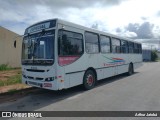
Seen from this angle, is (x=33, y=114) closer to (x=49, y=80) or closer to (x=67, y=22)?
(x=49, y=80)

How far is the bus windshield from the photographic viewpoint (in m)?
6.98

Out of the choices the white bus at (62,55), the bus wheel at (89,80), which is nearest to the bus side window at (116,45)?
the white bus at (62,55)

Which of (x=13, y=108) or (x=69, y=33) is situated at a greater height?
(x=69, y=33)

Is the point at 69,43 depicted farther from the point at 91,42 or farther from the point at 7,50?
the point at 7,50

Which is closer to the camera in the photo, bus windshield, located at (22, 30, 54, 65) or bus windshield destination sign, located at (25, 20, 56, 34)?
bus windshield, located at (22, 30, 54, 65)

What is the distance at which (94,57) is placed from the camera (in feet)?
30.4

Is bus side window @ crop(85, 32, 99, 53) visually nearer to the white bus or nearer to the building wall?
the white bus

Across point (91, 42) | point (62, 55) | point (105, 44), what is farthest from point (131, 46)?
point (62, 55)

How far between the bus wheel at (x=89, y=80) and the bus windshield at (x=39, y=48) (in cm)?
230

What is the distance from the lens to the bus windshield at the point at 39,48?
698 centimetres

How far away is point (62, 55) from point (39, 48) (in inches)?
42.2

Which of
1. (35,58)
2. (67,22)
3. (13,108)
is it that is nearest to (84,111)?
(13,108)

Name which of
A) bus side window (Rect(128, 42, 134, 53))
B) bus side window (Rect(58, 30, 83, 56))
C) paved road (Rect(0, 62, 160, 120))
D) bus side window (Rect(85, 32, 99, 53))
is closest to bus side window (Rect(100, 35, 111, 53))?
bus side window (Rect(85, 32, 99, 53))

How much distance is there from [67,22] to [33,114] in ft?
12.9
